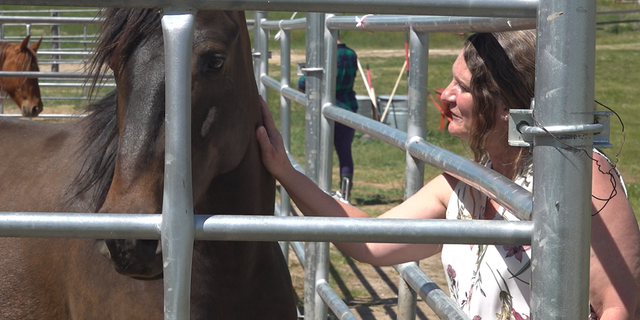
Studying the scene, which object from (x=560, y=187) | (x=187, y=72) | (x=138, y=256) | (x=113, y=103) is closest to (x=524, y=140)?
(x=560, y=187)

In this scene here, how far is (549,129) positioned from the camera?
2.90 ft

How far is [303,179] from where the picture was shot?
1614mm

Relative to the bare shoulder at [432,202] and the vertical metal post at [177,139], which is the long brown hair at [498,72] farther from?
the vertical metal post at [177,139]

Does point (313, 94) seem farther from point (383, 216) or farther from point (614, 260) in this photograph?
point (614, 260)

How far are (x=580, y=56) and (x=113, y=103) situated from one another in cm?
136

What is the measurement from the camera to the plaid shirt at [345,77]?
619 centimetres

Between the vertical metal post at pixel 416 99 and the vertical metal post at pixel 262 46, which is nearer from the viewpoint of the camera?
the vertical metal post at pixel 416 99

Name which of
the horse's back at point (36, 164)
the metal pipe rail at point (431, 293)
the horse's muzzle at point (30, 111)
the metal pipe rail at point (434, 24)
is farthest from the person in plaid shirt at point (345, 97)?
the metal pipe rail at point (431, 293)

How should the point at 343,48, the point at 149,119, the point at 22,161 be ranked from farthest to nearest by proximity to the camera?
the point at 343,48 → the point at 22,161 → the point at 149,119

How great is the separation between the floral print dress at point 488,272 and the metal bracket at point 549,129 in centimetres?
44

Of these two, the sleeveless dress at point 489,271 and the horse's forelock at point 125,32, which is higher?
the horse's forelock at point 125,32

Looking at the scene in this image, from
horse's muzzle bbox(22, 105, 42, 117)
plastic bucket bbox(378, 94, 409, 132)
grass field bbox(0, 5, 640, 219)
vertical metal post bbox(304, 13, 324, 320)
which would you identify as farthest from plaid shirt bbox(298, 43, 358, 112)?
horse's muzzle bbox(22, 105, 42, 117)

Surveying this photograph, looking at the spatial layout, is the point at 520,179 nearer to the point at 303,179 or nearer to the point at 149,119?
the point at 303,179

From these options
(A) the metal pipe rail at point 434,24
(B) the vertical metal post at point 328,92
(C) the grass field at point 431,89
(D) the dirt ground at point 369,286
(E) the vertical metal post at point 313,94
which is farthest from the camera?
(C) the grass field at point 431,89
